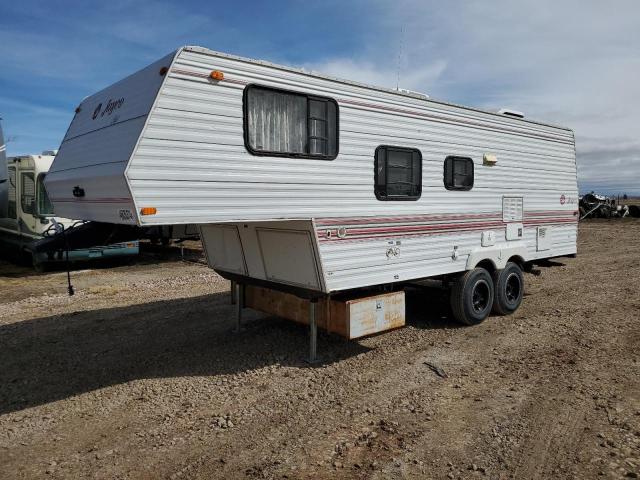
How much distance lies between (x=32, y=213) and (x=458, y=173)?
1082 cm

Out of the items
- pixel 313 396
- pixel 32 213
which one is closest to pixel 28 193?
pixel 32 213

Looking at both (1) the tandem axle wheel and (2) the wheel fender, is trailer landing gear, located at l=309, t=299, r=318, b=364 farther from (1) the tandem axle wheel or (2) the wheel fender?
(2) the wheel fender

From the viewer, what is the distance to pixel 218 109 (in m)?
4.67

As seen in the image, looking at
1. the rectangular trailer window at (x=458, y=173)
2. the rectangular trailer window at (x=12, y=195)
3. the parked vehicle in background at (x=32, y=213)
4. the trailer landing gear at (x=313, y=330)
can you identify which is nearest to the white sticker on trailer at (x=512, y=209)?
the rectangular trailer window at (x=458, y=173)

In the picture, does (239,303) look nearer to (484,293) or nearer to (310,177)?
(310,177)

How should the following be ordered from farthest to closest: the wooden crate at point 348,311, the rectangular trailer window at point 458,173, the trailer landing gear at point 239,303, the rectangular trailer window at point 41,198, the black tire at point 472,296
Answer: the rectangular trailer window at point 41,198 → the black tire at point 472,296 → the trailer landing gear at point 239,303 → the rectangular trailer window at point 458,173 → the wooden crate at point 348,311

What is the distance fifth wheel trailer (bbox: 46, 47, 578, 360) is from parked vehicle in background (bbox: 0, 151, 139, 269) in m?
7.42

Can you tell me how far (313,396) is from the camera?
5.14 m

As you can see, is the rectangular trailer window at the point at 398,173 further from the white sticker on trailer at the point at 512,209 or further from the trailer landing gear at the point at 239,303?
the trailer landing gear at the point at 239,303

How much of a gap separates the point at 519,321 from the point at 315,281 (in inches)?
158

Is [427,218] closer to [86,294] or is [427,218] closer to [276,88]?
[276,88]

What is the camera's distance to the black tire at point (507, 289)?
7945mm

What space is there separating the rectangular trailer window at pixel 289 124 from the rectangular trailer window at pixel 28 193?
9.95 m

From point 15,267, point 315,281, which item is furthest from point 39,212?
point 315,281
